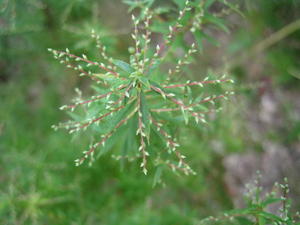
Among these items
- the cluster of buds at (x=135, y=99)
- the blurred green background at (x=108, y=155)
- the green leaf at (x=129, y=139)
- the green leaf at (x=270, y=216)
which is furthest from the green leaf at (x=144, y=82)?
the blurred green background at (x=108, y=155)

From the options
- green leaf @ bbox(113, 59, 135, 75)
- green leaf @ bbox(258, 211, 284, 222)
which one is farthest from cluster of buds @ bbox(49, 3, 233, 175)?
green leaf @ bbox(258, 211, 284, 222)

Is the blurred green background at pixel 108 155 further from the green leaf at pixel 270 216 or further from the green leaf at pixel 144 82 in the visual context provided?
the green leaf at pixel 144 82

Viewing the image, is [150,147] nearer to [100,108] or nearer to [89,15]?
[100,108]

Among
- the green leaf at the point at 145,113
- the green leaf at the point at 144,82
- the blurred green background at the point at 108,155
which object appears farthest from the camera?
the blurred green background at the point at 108,155

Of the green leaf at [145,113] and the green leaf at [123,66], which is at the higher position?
the green leaf at [123,66]

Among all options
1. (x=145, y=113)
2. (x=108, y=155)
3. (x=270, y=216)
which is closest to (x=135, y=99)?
(x=145, y=113)

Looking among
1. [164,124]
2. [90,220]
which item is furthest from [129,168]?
[164,124]

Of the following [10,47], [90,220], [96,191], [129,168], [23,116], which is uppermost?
[10,47]

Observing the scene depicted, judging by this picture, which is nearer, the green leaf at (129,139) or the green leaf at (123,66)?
the green leaf at (123,66)
